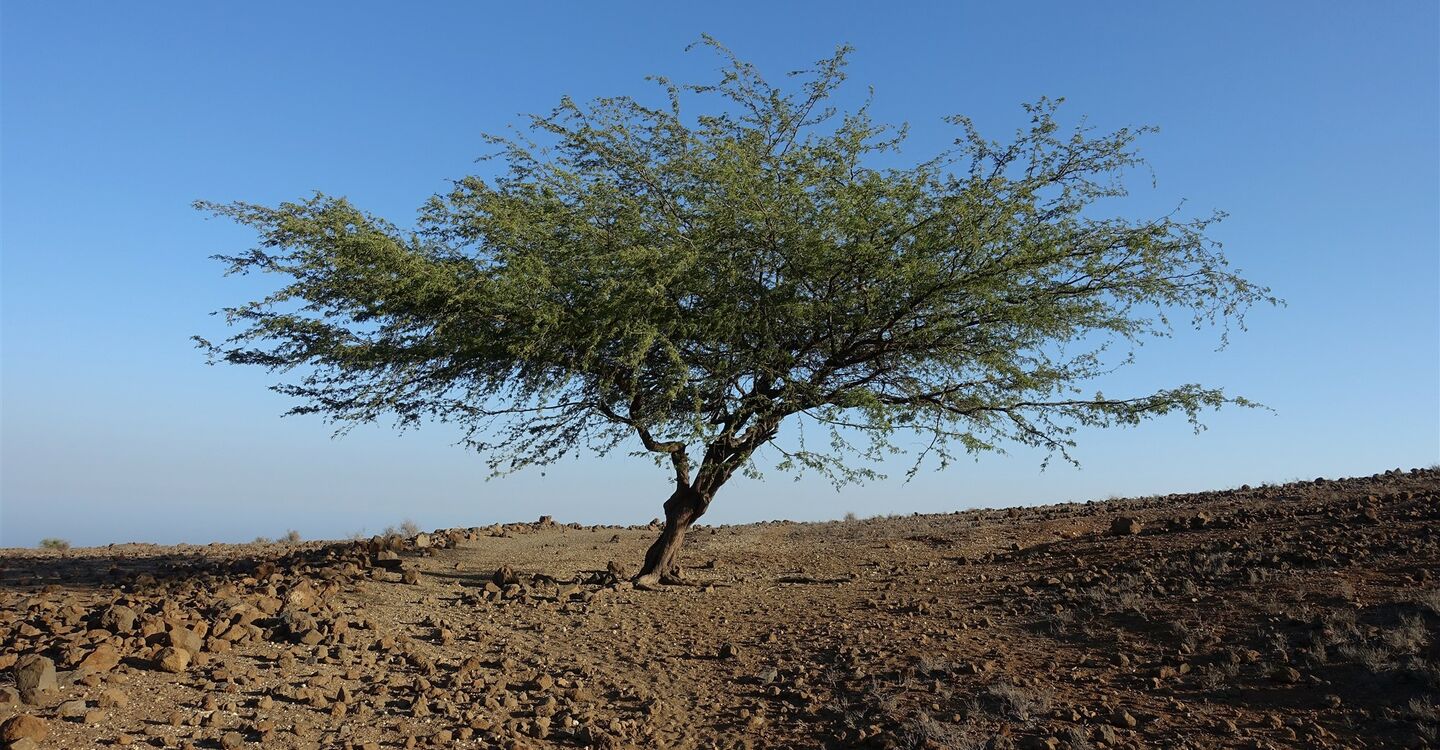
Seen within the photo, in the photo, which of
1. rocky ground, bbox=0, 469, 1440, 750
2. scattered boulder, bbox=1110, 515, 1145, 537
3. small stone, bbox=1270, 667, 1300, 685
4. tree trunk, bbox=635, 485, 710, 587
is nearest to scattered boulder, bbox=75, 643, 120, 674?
rocky ground, bbox=0, 469, 1440, 750

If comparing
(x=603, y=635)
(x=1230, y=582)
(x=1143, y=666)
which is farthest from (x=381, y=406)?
(x=1230, y=582)

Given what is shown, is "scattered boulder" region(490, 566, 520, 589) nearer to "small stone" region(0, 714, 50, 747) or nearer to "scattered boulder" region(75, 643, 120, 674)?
"scattered boulder" region(75, 643, 120, 674)

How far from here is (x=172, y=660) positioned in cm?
881

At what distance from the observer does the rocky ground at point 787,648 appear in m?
7.98

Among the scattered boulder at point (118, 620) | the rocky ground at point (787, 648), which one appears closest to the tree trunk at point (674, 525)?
the rocky ground at point (787, 648)

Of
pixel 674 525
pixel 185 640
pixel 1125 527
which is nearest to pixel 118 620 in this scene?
pixel 185 640

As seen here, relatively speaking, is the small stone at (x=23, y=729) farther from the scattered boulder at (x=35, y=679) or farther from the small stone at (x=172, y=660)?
the small stone at (x=172, y=660)

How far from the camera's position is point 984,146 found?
43.0 feet

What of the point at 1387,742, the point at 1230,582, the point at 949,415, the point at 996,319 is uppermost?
the point at 996,319

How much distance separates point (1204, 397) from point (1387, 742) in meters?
6.44

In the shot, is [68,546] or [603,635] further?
[68,546]

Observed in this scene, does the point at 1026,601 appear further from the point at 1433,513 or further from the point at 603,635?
the point at 1433,513

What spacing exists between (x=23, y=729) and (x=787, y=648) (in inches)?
266

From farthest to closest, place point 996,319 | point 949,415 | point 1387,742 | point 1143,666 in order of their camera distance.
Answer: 1. point 949,415
2. point 996,319
3. point 1143,666
4. point 1387,742
